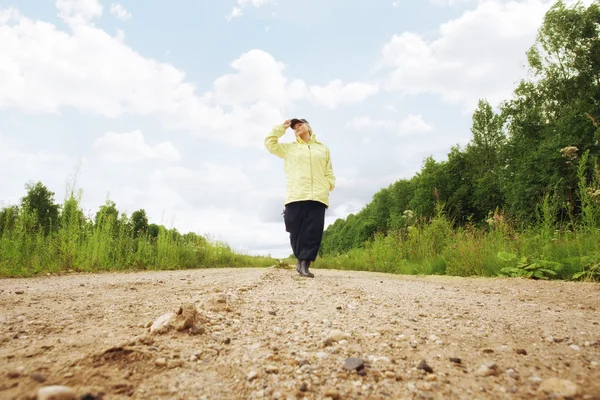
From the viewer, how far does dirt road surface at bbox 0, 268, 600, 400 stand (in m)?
1.21

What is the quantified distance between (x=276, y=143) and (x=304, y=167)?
0.71m

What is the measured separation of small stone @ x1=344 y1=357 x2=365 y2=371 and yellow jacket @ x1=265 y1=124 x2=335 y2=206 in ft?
14.7

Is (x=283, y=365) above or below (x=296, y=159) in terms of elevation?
below

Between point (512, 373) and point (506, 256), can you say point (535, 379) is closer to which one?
point (512, 373)

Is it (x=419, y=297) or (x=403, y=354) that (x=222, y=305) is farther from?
(x=419, y=297)

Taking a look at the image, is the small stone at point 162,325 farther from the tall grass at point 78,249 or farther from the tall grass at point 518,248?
the tall grass at point 78,249

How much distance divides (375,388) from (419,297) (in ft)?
A: 7.42

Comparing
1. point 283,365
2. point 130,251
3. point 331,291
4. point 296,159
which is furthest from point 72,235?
point 283,365

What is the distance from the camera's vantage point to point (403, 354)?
1556mm

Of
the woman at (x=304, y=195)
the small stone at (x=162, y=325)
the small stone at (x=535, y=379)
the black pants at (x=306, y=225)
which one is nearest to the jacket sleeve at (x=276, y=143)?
the woman at (x=304, y=195)

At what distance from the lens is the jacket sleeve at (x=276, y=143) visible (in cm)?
625

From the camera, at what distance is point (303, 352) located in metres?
1.58

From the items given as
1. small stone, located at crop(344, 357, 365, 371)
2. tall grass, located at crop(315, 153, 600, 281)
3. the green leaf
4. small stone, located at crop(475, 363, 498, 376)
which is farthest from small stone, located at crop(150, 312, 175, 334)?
the green leaf

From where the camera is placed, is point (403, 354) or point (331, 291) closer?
point (403, 354)
